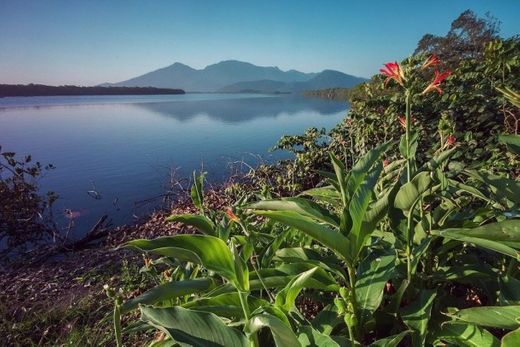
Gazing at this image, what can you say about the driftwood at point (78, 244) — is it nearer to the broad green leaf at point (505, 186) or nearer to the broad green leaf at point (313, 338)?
the broad green leaf at point (313, 338)

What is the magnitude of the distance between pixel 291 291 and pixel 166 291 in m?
0.38

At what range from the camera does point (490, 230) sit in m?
0.80

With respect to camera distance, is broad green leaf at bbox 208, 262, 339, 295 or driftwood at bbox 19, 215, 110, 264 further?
driftwood at bbox 19, 215, 110, 264

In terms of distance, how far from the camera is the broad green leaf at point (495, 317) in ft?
2.60

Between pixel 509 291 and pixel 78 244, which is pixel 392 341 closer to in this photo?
pixel 509 291

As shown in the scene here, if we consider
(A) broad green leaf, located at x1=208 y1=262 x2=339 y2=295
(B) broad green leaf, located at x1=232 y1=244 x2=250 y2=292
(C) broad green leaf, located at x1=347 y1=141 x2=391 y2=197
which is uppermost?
(C) broad green leaf, located at x1=347 y1=141 x2=391 y2=197

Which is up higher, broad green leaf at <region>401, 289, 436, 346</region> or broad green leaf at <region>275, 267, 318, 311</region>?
broad green leaf at <region>275, 267, 318, 311</region>

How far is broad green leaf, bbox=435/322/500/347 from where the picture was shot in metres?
0.81

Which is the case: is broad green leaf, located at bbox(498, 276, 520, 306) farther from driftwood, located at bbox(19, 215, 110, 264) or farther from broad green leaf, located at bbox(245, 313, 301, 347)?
driftwood, located at bbox(19, 215, 110, 264)

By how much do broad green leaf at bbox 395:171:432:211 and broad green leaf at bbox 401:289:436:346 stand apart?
26 cm

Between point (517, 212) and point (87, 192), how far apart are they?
6179 millimetres

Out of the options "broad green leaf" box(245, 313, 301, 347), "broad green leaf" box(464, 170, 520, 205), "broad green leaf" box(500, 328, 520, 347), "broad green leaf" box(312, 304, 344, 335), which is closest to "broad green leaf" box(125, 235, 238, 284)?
"broad green leaf" box(245, 313, 301, 347)

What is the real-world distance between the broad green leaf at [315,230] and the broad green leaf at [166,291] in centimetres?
39

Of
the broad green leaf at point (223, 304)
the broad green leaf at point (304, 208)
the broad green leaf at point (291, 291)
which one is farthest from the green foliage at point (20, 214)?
the broad green leaf at point (291, 291)
